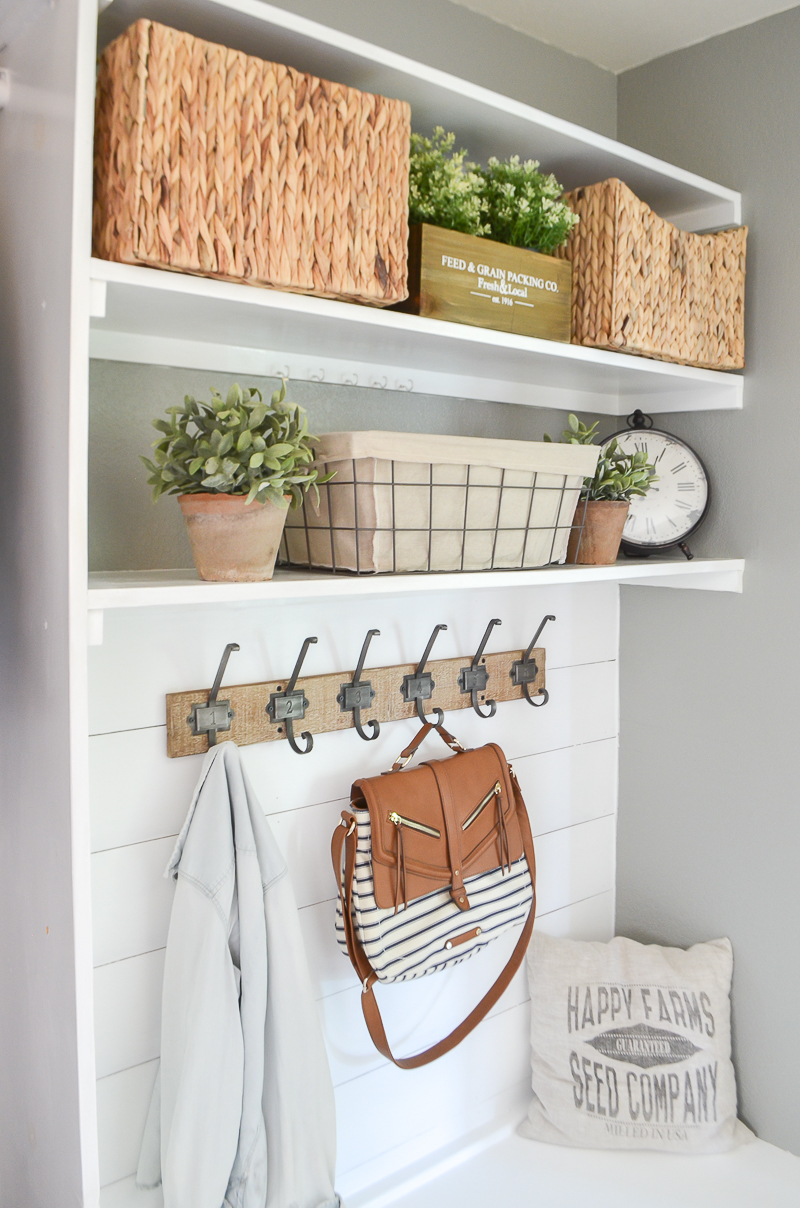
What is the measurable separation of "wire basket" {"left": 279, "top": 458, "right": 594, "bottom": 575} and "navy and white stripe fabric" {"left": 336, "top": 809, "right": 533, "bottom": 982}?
40cm

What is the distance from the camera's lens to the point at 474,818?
1.40 metres

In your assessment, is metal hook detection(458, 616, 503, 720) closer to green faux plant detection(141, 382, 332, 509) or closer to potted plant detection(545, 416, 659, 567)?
potted plant detection(545, 416, 659, 567)

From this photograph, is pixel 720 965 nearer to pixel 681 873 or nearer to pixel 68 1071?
pixel 681 873

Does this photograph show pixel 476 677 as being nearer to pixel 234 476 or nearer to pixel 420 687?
pixel 420 687

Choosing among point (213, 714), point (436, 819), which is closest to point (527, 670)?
point (436, 819)

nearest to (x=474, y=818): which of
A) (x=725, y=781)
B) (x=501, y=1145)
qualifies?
(x=725, y=781)

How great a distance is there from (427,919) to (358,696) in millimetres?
340

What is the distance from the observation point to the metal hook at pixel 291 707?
49.7 inches

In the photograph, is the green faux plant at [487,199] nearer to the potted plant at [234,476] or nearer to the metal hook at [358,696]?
the potted plant at [234,476]

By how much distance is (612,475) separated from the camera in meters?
1.37

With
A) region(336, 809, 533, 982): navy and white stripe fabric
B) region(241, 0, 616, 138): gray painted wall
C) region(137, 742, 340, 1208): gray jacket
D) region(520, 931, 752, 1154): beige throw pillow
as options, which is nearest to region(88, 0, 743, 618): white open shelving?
region(241, 0, 616, 138): gray painted wall

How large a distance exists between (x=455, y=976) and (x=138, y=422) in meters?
1.04

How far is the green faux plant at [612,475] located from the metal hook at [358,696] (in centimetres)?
39

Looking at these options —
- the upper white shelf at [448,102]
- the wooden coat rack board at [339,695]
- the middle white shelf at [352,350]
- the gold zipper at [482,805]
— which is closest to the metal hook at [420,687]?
the wooden coat rack board at [339,695]
